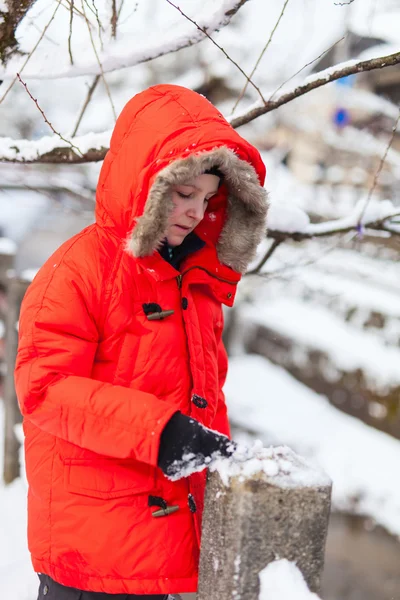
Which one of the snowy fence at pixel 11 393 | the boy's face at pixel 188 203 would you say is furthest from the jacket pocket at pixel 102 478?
the snowy fence at pixel 11 393

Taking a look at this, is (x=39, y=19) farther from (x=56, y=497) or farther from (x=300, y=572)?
(x=300, y=572)

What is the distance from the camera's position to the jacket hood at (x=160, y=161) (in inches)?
64.9

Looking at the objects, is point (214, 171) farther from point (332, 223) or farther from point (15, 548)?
point (15, 548)

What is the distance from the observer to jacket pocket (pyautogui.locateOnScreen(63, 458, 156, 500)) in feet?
5.29

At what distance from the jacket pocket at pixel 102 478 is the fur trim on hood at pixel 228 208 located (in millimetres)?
584

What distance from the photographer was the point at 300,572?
1.38 meters

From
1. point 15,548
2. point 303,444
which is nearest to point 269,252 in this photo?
point 15,548

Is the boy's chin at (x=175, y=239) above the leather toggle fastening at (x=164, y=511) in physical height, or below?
above

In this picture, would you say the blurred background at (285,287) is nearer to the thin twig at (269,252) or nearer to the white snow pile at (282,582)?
the thin twig at (269,252)

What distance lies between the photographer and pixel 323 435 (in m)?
5.60

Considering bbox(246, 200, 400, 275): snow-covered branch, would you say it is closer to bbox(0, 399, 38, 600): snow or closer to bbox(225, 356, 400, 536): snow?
bbox(0, 399, 38, 600): snow

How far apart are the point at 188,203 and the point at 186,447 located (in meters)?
0.73

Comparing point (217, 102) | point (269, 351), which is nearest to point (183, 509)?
point (269, 351)

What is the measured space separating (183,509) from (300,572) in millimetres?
420
